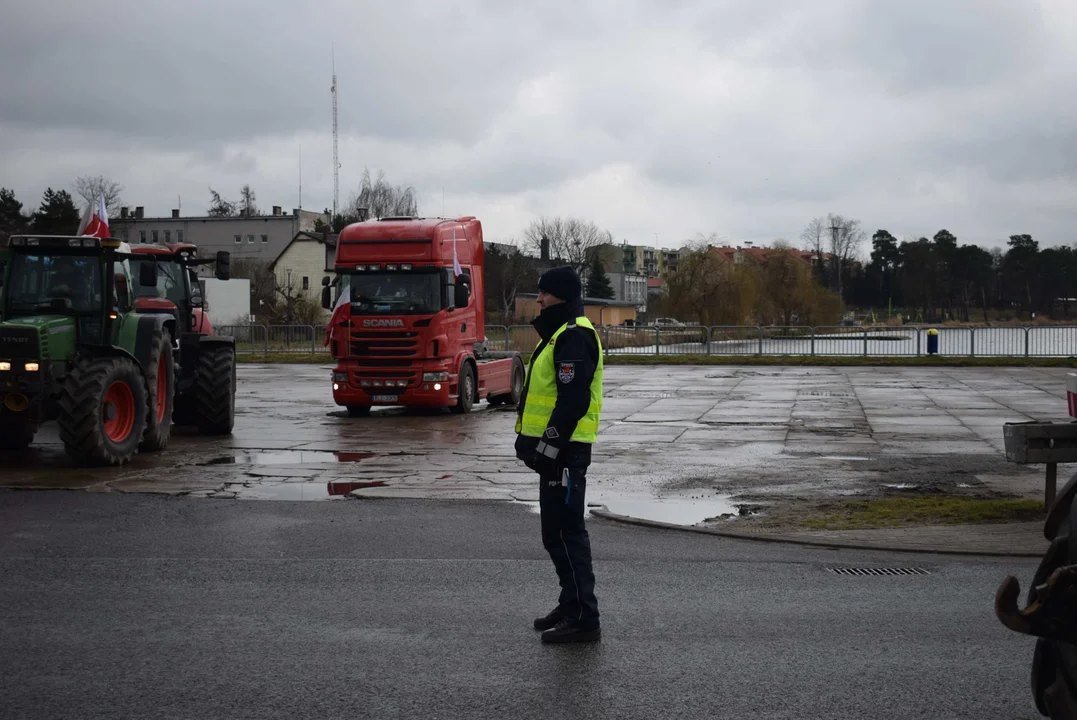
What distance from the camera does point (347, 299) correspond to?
21.8m

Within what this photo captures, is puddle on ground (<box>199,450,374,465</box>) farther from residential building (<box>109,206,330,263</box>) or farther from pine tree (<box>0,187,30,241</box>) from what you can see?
residential building (<box>109,206,330,263</box>)

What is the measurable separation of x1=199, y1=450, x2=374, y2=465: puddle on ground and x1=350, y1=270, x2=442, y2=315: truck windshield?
5.69 metres

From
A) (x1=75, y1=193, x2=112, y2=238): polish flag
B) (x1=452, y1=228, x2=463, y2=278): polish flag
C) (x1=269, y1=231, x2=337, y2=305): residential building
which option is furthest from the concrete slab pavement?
(x1=269, y1=231, x2=337, y2=305): residential building

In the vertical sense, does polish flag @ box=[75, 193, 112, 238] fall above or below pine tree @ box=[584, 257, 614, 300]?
below

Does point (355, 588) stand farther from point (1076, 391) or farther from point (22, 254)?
point (22, 254)

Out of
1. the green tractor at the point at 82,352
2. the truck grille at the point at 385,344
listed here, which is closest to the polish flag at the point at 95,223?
the green tractor at the point at 82,352

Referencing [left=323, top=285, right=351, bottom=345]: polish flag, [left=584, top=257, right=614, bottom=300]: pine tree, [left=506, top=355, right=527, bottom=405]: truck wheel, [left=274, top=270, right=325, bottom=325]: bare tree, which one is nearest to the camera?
[left=323, top=285, right=351, bottom=345]: polish flag

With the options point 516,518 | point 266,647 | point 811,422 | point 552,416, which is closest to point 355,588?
point 266,647

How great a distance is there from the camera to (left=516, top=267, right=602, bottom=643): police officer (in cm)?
666

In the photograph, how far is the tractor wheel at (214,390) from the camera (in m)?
18.2

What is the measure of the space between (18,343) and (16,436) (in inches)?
119

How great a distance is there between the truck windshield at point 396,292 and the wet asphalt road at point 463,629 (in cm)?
1155

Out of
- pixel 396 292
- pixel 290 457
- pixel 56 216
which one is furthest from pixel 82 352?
pixel 56 216

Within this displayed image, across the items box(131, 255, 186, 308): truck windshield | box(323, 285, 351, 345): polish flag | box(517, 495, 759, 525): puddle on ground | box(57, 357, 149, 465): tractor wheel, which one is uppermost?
box(131, 255, 186, 308): truck windshield
